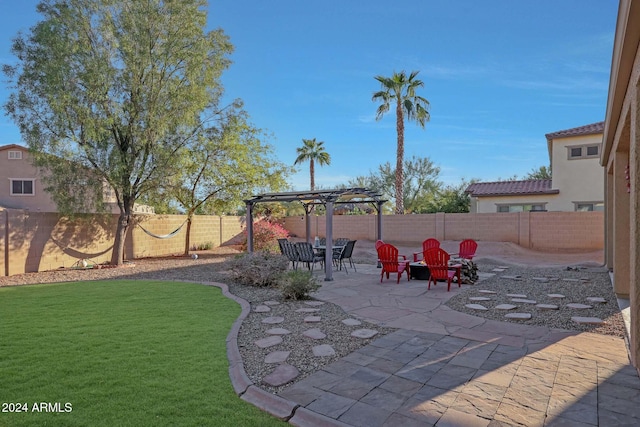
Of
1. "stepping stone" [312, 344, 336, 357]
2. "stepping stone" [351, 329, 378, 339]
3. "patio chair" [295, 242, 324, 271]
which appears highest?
"patio chair" [295, 242, 324, 271]

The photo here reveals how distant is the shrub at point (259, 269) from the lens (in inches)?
342

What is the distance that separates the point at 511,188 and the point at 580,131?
4000 mm

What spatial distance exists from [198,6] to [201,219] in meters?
8.99

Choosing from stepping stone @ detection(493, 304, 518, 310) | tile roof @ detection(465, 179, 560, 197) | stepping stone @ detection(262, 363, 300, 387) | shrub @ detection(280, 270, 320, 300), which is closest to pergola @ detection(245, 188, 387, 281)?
shrub @ detection(280, 270, 320, 300)

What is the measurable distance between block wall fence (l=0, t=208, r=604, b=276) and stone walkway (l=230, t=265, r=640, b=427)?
992 cm

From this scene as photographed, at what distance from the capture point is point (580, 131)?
18328 millimetres

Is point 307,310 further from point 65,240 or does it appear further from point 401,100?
point 401,100

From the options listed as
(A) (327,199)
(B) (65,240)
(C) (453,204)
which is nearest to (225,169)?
(B) (65,240)

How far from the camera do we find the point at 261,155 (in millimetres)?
16188

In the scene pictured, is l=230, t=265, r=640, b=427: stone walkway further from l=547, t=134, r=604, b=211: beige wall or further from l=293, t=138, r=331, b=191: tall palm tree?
l=293, t=138, r=331, b=191: tall palm tree

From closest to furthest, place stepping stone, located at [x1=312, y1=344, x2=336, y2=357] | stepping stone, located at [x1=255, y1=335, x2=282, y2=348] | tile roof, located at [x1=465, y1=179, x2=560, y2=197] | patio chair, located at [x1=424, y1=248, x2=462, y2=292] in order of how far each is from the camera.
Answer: stepping stone, located at [x1=312, y1=344, x2=336, y2=357] < stepping stone, located at [x1=255, y1=335, x2=282, y2=348] < patio chair, located at [x1=424, y1=248, x2=462, y2=292] < tile roof, located at [x1=465, y1=179, x2=560, y2=197]

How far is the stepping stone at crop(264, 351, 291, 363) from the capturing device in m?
4.07

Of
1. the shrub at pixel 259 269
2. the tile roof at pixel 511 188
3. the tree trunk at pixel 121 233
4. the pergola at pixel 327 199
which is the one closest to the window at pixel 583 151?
the tile roof at pixel 511 188

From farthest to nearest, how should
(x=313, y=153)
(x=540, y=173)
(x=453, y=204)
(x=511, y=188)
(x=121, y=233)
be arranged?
1. (x=540, y=173)
2. (x=313, y=153)
3. (x=453, y=204)
4. (x=511, y=188)
5. (x=121, y=233)
